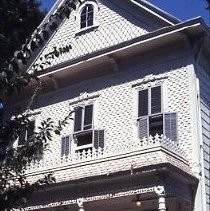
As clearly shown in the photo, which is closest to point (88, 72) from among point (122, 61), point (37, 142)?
point (122, 61)

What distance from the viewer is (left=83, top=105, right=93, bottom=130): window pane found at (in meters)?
16.7

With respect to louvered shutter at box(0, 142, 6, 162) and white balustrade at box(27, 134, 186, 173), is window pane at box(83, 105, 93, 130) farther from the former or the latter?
louvered shutter at box(0, 142, 6, 162)

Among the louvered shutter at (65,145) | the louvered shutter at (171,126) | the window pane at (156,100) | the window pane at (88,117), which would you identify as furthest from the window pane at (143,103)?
the louvered shutter at (65,145)

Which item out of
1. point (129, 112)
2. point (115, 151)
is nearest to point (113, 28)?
point (129, 112)

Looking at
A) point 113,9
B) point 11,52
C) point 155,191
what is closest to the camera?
point 11,52

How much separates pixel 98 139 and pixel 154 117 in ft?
6.78

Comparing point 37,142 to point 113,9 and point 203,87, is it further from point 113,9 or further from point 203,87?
point 113,9

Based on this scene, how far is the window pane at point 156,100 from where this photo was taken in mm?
15441

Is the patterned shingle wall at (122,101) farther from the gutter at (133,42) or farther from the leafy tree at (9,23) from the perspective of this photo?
the leafy tree at (9,23)

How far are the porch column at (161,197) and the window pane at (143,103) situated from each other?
3.64m

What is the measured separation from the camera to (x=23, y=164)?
24.5ft

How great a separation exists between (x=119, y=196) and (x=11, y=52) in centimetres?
695

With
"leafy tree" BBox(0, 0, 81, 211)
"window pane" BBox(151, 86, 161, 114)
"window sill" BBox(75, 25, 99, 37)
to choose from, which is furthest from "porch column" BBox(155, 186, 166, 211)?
"window sill" BBox(75, 25, 99, 37)

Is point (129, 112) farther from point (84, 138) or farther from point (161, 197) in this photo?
point (161, 197)
